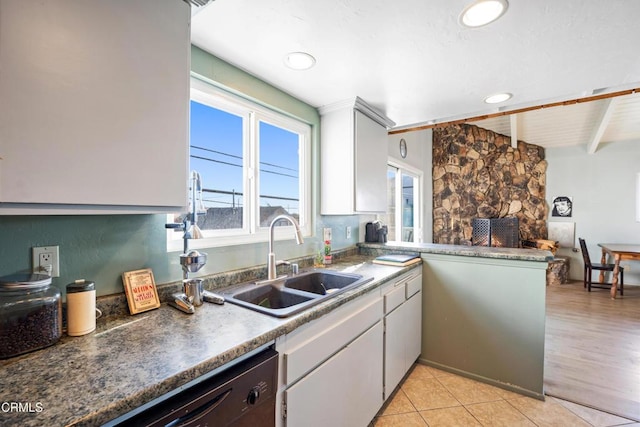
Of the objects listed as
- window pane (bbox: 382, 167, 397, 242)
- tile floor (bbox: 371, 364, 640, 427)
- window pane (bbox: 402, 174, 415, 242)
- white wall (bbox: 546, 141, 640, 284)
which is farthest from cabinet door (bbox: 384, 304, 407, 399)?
white wall (bbox: 546, 141, 640, 284)

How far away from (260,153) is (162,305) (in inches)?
43.6

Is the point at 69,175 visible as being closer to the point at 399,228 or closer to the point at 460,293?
the point at 460,293

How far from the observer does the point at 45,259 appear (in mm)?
983

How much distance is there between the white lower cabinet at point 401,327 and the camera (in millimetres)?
1833

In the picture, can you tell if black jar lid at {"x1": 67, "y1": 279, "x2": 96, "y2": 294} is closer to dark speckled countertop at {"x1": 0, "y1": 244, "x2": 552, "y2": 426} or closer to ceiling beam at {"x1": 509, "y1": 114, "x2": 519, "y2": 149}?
dark speckled countertop at {"x1": 0, "y1": 244, "x2": 552, "y2": 426}

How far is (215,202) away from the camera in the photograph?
1666 millimetres

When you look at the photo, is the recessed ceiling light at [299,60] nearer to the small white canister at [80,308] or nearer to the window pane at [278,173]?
the window pane at [278,173]

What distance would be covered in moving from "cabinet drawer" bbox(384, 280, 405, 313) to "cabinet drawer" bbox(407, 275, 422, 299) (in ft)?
0.38

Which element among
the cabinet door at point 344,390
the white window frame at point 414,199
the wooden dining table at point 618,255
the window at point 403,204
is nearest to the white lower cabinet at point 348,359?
the cabinet door at point 344,390

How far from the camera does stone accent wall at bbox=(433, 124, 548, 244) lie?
5.56m

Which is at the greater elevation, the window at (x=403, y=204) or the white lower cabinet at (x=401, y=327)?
the window at (x=403, y=204)

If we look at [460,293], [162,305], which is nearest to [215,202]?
[162,305]

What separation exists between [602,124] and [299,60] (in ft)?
18.0

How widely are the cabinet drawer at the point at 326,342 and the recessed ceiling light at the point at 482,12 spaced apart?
1.50m
